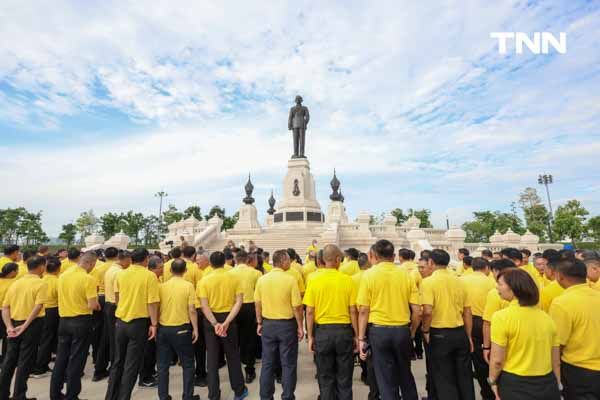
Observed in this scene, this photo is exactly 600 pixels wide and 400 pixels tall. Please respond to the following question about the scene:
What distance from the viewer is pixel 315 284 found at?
4.12 metres

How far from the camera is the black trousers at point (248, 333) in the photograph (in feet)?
18.4

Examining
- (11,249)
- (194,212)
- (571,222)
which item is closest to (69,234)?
(194,212)

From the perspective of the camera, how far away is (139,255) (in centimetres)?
463

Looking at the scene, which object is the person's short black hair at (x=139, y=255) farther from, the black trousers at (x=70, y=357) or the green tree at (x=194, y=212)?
the green tree at (x=194, y=212)

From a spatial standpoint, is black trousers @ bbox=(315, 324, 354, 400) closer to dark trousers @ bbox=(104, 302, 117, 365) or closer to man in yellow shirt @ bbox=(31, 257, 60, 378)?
dark trousers @ bbox=(104, 302, 117, 365)

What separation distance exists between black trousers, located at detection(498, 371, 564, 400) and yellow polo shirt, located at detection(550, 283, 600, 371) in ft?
1.46

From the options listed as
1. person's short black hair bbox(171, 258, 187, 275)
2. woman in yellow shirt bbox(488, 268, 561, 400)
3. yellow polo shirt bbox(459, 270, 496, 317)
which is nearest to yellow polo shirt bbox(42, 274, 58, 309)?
person's short black hair bbox(171, 258, 187, 275)

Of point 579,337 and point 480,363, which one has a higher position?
point 579,337

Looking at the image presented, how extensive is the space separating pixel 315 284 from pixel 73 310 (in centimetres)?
361

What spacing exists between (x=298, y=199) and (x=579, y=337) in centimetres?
2326

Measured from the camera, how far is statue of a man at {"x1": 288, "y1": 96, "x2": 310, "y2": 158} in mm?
27641

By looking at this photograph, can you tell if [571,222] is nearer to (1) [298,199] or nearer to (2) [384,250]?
(1) [298,199]

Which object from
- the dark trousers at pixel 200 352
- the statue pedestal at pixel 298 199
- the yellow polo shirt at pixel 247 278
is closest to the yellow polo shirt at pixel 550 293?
the yellow polo shirt at pixel 247 278

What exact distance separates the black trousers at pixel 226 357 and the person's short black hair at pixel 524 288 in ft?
11.9
